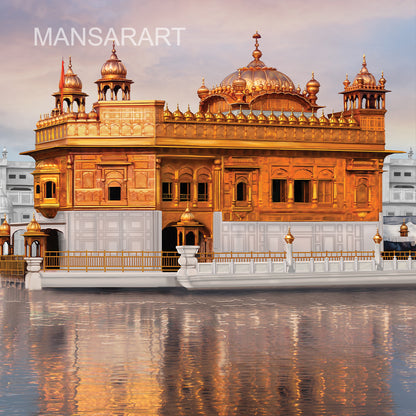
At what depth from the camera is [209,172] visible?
39.2m

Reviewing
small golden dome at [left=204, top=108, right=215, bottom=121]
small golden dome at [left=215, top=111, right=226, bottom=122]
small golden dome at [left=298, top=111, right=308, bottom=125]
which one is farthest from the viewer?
small golden dome at [left=298, top=111, right=308, bottom=125]

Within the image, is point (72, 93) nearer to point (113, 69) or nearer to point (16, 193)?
point (113, 69)

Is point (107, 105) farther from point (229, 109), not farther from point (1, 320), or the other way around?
point (1, 320)

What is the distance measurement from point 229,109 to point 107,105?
23.9 feet

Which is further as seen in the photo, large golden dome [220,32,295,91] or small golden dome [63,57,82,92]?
large golden dome [220,32,295,91]

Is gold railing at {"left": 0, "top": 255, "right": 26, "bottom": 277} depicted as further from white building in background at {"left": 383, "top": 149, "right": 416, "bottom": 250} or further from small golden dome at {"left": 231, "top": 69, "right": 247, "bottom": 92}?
white building in background at {"left": 383, "top": 149, "right": 416, "bottom": 250}

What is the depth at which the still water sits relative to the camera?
1284 centimetres

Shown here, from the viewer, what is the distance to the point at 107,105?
37969 millimetres

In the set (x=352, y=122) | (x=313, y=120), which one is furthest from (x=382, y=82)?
(x=313, y=120)

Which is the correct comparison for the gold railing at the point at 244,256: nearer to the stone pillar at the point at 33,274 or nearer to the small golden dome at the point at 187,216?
the small golden dome at the point at 187,216

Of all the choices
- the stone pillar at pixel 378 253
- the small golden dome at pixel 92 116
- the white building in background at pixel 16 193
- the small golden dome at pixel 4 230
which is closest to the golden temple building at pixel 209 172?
the small golden dome at pixel 92 116

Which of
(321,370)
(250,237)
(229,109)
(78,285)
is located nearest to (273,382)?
(321,370)

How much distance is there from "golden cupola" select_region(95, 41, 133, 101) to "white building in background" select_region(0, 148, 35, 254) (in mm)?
26838

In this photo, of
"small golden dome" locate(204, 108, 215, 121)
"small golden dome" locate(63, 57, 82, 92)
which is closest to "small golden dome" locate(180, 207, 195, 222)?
"small golden dome" locate(204, 108, 215, 121)
